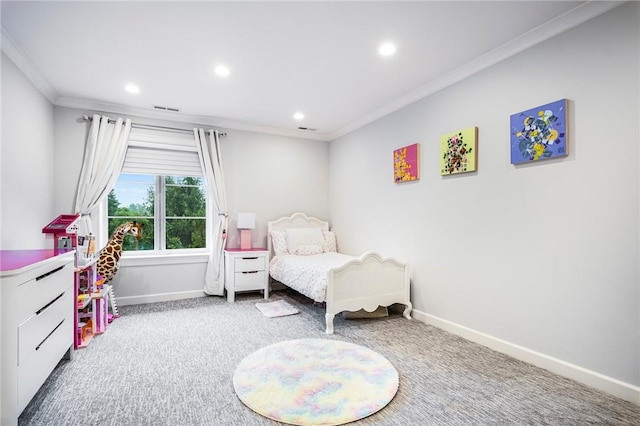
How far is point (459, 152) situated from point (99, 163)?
13.7ft

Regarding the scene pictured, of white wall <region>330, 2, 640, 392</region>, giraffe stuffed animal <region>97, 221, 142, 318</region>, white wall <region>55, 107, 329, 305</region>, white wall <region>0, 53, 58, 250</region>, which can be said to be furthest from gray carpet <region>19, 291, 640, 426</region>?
white wall <region>0, 53, 58, 250</region>

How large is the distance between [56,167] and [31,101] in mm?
921

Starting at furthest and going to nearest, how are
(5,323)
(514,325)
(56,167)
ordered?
(56,167) → (514,325) → (5,323)

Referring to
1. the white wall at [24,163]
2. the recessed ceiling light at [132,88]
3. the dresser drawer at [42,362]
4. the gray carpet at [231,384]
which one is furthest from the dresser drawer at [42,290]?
the recessed ceiling light at [132,88]

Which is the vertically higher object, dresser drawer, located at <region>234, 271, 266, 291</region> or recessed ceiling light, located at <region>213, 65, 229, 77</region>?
recessed ceiling light, located at <region>213, 65, 229, 77</region>

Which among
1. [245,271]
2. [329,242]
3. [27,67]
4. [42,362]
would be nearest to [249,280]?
[245,271]

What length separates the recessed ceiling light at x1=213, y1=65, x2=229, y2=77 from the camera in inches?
120

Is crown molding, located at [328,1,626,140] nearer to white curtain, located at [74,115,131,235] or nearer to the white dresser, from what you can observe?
white curtain, located at [74,115,131,235]

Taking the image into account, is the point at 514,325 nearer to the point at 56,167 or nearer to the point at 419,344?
the point at 419,344

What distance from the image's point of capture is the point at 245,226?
15.2 feet

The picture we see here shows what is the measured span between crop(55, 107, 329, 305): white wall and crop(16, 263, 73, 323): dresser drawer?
1.87 m

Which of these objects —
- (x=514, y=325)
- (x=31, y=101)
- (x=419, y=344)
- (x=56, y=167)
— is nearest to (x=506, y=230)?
(x=514, y=325)

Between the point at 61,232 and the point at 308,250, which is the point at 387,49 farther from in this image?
the point at 61,232

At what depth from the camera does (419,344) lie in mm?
2932
